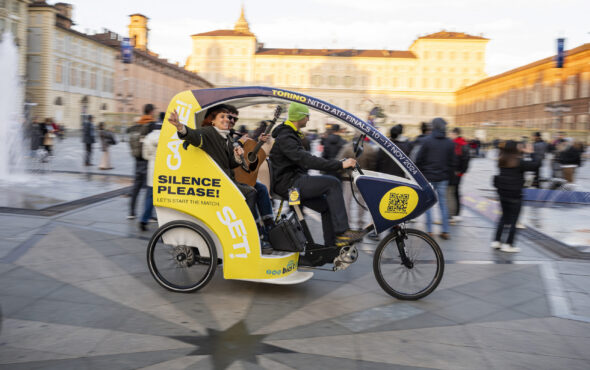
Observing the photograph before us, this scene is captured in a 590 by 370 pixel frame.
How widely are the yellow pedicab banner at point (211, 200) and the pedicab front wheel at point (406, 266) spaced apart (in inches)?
32.9

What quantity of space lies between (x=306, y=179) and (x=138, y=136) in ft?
13.8

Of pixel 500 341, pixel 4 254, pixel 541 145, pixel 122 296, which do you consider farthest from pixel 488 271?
pixel 541 145

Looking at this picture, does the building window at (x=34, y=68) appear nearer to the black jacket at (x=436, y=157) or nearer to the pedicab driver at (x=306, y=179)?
the black jacket at (x=436, y=157)

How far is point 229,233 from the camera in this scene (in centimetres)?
475

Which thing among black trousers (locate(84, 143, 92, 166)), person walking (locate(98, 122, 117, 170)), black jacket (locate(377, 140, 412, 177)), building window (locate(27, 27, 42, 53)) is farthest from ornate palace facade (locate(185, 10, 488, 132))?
black jacket (locate(377, 140, 412, 177))

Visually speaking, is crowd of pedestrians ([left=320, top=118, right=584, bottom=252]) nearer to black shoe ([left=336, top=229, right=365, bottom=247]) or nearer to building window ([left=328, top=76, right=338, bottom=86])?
black shoe ([left=336, top=229, right=365, bottom=247])

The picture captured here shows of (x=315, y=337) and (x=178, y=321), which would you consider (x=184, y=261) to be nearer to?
(x=178, y=321)

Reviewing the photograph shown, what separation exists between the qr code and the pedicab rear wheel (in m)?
1.68

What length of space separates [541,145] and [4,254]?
55.3 ft

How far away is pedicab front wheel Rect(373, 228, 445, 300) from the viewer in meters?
4.87

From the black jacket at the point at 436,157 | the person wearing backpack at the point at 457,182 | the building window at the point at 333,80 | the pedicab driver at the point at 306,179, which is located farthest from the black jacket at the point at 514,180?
the building window at the point at 333,80

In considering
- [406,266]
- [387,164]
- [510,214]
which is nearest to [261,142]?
[406,266]

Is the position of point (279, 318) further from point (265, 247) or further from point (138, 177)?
point (138, 177)

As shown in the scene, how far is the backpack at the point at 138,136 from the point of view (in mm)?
7918
